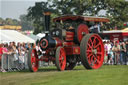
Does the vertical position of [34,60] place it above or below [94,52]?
below

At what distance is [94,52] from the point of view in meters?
15.7

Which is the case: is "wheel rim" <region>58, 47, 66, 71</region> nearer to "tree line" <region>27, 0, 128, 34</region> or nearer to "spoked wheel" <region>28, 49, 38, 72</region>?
"spoked wheel" <region>28, 49, 38, 72</region>

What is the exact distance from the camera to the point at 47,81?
10.2m

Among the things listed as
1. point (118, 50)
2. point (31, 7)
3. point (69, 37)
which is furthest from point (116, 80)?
point (31, 7)

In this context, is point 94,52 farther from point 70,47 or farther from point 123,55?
point 123,55

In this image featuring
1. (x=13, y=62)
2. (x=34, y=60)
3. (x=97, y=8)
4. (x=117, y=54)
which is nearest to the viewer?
(x=34, y=60)

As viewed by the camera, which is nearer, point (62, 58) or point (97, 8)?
point (62, 58)

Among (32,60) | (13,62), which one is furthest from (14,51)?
(32,60)

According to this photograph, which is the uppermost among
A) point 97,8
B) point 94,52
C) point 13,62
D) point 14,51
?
point 97,8

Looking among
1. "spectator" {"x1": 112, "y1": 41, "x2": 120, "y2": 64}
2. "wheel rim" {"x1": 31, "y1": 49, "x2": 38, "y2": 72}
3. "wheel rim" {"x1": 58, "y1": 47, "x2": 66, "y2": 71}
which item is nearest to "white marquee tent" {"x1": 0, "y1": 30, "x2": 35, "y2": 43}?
"spectator" {"x1": 112, "y1": 41, "x2": 120, "y2": 64}

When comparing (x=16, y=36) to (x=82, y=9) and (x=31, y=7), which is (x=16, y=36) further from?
(x=31, y=7)

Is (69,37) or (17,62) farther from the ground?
(69,37)

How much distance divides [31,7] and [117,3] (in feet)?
89.2

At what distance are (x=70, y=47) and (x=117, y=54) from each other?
27.2 ft
